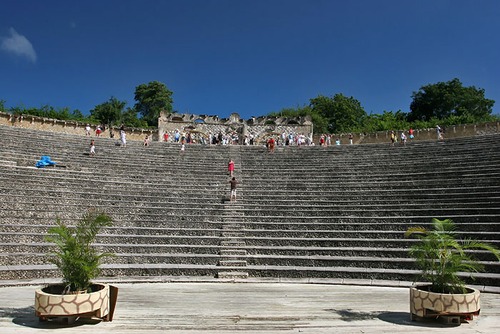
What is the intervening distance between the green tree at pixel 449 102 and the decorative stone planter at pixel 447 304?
161ft

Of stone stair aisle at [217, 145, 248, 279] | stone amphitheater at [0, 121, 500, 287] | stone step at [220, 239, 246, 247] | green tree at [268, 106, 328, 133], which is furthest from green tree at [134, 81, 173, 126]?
stone step at [220, 239, 246, 247]

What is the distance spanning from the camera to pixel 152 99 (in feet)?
196

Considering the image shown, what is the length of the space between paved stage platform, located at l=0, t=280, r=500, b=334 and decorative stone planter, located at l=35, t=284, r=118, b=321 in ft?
0.49

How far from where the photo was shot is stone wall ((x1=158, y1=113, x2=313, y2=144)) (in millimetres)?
31250

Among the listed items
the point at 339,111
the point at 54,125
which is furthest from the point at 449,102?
the point at 54,125

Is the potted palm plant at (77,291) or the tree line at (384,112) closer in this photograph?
the potted palm plant at (77,291)

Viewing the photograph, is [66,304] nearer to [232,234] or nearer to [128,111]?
[232,234]

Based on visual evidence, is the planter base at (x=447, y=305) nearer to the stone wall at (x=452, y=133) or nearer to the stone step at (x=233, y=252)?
the stone step at (x=233, y=252)

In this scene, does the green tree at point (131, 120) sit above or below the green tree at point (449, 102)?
below

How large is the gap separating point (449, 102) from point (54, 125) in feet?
146

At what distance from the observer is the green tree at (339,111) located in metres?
50.4

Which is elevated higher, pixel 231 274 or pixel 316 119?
pixel 316 119

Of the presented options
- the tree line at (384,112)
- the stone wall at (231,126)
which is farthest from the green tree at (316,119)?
the stone wall at (231,126)

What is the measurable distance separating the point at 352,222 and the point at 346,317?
5522mm
